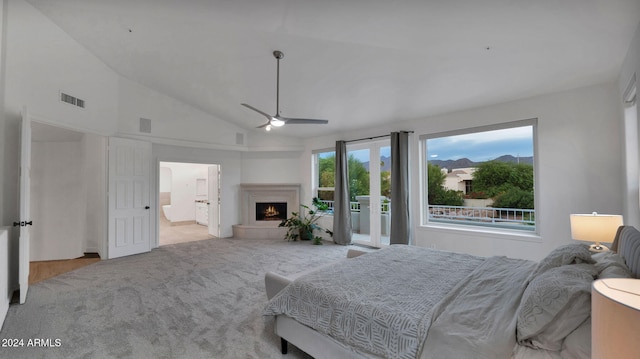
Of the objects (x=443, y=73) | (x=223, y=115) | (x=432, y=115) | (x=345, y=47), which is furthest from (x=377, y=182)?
(x=223, y=115)

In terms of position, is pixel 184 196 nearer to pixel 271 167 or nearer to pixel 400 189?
pixel 271 167

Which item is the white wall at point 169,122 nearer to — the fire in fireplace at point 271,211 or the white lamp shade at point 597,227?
the fire in fireplace at point 271,211

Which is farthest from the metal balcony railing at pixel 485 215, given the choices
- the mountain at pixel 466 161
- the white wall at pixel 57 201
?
the white wall at pixel 57 201

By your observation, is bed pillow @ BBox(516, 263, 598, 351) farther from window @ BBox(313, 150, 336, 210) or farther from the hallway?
the hallway

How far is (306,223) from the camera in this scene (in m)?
6.38

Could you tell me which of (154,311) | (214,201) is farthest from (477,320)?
(214,201)

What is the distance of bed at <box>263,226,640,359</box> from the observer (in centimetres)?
123

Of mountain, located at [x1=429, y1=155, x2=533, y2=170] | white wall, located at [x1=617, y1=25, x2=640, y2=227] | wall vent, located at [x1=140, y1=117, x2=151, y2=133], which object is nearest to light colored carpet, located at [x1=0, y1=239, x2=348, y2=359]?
wall vent, located at [x1=140, y1=117, x2=151, y2=133]

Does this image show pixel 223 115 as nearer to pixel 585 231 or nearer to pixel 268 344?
pixel 268 344

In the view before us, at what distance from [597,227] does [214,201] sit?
686 cm

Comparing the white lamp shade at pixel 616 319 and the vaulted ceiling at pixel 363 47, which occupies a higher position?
the vaulted ceiling at pixel 363 47

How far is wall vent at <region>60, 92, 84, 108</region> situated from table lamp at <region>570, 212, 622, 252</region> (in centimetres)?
645

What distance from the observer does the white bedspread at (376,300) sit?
1.44m

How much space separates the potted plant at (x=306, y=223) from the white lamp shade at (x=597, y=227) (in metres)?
4.32
